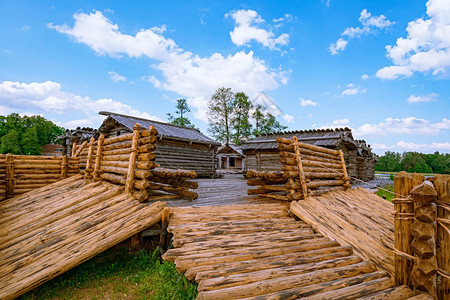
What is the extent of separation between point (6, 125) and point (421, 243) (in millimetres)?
59930

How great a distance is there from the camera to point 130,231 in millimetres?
4234

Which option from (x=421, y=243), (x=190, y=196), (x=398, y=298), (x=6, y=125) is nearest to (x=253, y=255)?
(x=398, y=298)

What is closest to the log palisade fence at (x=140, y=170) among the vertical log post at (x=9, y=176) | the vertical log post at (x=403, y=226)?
the vertical log post at (x=9, y=176)

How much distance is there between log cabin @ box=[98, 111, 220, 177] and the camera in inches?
579

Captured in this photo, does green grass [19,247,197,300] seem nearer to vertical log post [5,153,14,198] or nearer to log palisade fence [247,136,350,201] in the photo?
log palisade fence [247,136,350,201]

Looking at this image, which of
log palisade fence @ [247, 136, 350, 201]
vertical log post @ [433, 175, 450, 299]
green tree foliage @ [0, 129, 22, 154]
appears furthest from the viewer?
green tree foliage @ [0, 129, 22, 154]

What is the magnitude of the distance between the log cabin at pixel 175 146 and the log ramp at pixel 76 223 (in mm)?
7602

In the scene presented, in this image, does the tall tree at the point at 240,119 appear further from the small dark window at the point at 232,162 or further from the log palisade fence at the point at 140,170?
the log palisade fence at the point at 140,170

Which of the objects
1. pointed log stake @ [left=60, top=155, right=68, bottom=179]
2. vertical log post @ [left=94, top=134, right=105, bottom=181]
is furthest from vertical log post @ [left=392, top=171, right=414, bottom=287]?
pointed log stake @ [left=60, top=155, right=68, bottom=179]

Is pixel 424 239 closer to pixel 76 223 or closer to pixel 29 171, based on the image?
pixel 76 223

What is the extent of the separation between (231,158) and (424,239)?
100ft

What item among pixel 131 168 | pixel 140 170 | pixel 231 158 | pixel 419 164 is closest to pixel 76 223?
pixel 131 168

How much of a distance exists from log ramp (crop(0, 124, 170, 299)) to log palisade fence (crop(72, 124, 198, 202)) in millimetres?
25

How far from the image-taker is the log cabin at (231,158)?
98.2 ft
